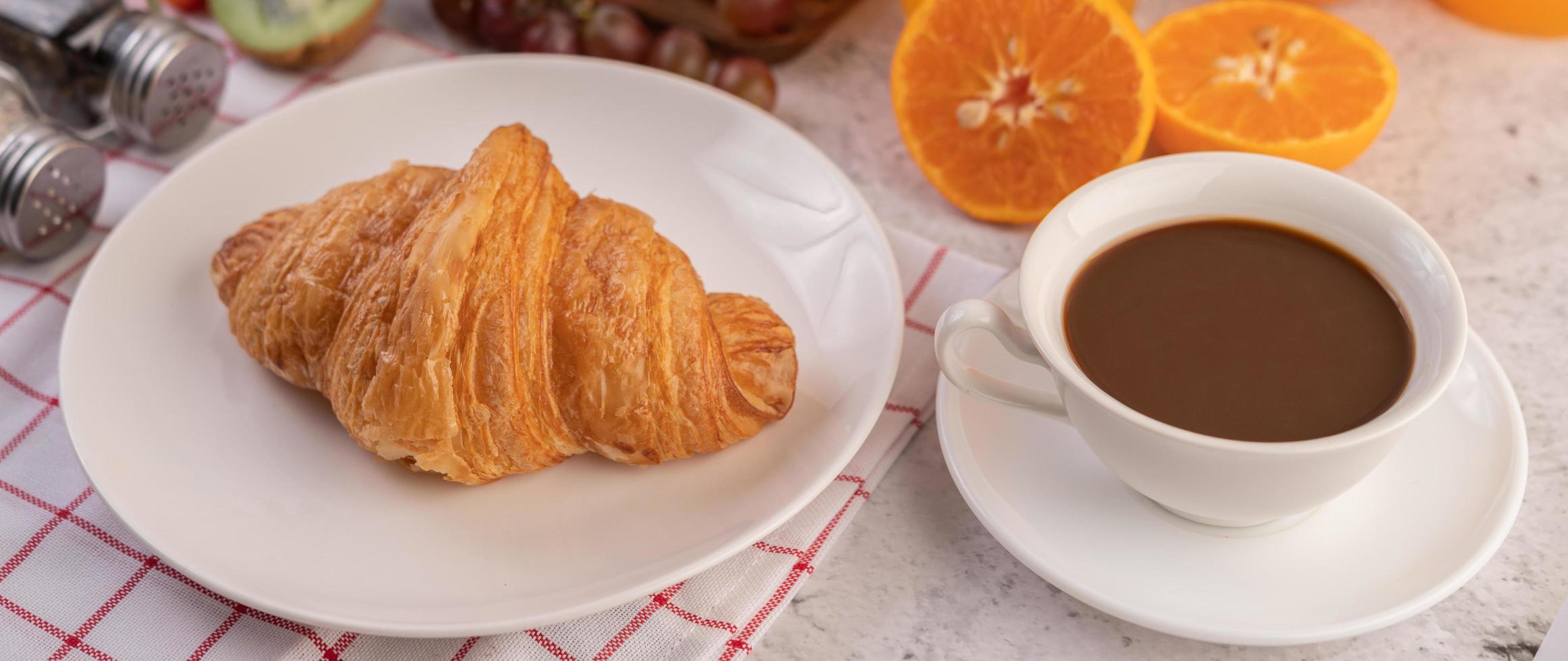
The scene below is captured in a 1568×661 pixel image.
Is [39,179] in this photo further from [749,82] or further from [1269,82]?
[1269,82]

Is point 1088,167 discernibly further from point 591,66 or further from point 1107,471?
point 591,66

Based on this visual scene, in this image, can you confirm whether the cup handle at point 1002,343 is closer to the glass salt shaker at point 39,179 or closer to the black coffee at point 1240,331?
the black coffee at point 1240,331

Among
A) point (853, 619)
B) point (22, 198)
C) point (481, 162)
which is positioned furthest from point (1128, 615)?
point (22, 198)

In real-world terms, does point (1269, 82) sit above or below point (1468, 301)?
above

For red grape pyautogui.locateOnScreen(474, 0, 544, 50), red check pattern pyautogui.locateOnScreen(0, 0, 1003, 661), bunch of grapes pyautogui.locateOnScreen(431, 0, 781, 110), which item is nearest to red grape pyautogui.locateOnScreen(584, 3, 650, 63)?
bunch of grapes pyautogui.locateOnScreen(431, 0, 781, 110)

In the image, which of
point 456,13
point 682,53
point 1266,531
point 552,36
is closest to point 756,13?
point 682,53

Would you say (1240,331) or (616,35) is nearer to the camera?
(1240,331)
